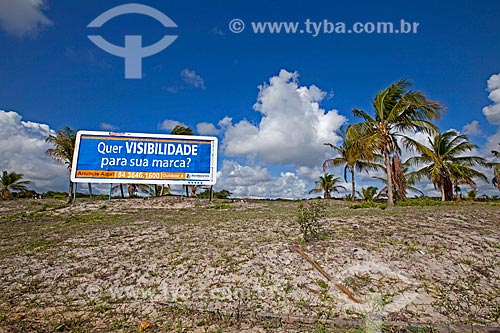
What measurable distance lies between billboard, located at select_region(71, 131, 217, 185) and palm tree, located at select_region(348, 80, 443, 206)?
855cm

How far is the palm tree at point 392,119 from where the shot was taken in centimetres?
1558

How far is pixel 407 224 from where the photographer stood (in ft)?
27.8

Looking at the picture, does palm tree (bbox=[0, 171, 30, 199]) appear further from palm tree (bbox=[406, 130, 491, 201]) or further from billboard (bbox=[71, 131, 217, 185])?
palm tree (bbox=[406, 130, 491, 201])

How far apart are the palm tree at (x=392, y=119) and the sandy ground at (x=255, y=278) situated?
26.3 feet

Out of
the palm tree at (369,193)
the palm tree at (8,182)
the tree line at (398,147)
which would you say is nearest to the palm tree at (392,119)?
the tree line at (398,147)

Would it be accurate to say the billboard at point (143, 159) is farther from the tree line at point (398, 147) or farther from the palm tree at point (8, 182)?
the palm tree at point (8, 182)

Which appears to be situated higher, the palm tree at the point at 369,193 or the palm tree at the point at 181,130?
the palm tree at the point at 181,130

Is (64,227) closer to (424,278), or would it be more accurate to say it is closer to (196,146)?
(196,146)

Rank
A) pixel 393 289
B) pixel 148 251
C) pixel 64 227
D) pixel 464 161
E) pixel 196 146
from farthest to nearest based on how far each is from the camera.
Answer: pixel 464 161, pixel 196 146, pixel 64 227, pixel 148 251, pixel 393 289

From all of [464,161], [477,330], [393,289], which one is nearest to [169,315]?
[393,289]

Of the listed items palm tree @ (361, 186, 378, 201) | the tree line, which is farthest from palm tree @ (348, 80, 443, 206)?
palm tree @ (361, 186, 378, 201)

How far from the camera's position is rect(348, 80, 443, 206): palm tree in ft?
51.1

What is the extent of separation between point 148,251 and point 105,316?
2550mm

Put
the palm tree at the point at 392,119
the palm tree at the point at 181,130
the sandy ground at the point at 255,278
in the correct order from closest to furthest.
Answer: the sandy ground at the point at 255,278 < the palm tree at the point at 392,119 < the palm tree at the point at 181,130
